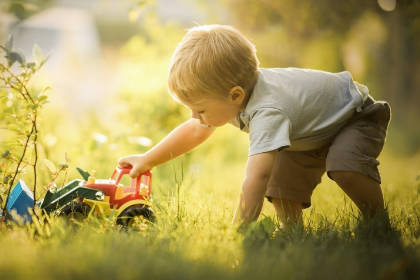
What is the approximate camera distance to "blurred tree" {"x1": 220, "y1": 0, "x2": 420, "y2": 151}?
18.0ft

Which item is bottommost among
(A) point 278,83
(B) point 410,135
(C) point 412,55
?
(B) point 410,135

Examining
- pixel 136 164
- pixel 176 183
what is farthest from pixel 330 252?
pixel 136 164

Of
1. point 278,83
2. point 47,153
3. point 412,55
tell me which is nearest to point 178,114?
point 47,153

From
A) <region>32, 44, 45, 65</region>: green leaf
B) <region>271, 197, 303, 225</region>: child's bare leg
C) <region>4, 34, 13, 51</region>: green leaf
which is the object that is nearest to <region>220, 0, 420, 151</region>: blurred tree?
<region>271, 197, 303, 225</region>: child's bare leg

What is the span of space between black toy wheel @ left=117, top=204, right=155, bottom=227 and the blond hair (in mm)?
532

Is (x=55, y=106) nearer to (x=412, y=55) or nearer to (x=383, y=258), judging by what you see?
(x=383, y=258)

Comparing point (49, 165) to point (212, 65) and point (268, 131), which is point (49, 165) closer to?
point (212, 65)

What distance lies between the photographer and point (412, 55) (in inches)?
402

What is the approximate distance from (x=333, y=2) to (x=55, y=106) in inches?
128

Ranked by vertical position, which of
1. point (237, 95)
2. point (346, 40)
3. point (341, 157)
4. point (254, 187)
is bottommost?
point (254, 187)

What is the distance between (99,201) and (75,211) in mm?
111

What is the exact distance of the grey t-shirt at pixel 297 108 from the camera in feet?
6.44

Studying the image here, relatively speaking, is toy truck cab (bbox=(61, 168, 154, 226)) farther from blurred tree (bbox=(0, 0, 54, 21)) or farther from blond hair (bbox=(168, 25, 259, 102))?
blurred tree (bbox=(0, 0, 54, 21))

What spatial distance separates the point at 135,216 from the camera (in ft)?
6.68
